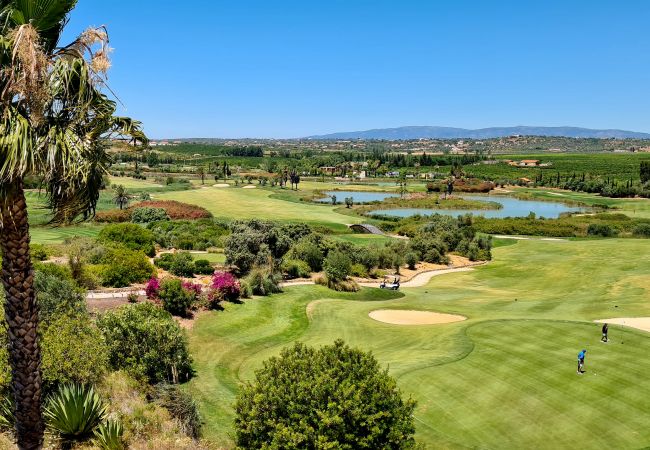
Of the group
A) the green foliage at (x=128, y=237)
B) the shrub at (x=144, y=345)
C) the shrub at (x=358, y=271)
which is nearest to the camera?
the shrub at (x=144, y=345)

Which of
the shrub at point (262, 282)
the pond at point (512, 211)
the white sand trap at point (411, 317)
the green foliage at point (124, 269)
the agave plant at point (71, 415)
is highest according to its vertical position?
the agave plant at point (71, 415)

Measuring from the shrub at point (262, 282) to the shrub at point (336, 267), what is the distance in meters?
5.68

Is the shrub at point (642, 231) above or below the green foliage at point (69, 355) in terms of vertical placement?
below

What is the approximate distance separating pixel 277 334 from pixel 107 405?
48.4 feet

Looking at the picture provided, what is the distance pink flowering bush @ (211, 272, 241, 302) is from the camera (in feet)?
100

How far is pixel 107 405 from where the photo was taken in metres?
13.9

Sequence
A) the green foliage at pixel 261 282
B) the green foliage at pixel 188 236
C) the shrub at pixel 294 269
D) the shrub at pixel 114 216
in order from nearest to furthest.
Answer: the green foliage at pixel 261 282
the shrub at pixel 294 269
the green foliage at pixel 188 236
the shrub at pixel 114 216

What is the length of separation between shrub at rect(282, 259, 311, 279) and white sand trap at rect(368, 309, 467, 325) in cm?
1010

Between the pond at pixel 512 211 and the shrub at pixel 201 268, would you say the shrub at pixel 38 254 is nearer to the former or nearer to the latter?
the shrub at pixel 201 268

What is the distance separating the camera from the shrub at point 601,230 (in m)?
84.4

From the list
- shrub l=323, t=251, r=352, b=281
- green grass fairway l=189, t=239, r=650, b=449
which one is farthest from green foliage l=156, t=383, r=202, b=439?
shrub l=323, t=251, r=352, b=281

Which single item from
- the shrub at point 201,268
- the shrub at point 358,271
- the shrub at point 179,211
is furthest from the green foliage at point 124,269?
the shrub at point 179,211

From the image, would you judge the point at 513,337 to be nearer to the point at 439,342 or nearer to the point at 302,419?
the point at 439,342

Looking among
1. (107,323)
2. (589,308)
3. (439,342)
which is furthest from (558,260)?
(107,323)
